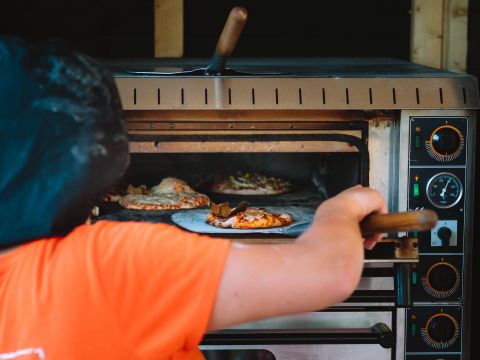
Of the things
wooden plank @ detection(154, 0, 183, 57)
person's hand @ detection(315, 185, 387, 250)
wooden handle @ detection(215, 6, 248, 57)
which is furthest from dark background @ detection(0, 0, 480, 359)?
person's hand @ detection(315, 185, 387, 250)

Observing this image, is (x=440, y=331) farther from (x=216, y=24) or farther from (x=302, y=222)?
(x=216, y=24)

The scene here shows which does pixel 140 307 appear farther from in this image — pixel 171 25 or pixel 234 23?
pixel 171 25

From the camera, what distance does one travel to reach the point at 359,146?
2.39 meters

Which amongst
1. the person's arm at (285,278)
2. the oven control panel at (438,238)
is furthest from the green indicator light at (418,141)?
the person's arm at (285,278)

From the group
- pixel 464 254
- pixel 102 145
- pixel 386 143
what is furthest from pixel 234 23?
pixel 102 145

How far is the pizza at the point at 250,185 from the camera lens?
3.00m

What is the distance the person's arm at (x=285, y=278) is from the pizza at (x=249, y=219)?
4.02 feet

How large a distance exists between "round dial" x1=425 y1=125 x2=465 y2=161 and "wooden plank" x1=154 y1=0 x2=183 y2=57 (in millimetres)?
1548

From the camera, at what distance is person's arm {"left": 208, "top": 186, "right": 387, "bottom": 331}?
1.12 m

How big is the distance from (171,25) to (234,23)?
137 cm

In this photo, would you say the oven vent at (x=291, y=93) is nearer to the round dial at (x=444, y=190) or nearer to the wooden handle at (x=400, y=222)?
the round dial at (x=444, y=190)

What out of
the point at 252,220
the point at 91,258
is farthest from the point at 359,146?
the point at 91,258

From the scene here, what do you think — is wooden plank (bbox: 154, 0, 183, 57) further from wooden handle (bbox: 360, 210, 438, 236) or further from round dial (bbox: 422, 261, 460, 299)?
wooden handle (bbox: 360, 210, 438, 236)

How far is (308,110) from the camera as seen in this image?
94.3 inches
